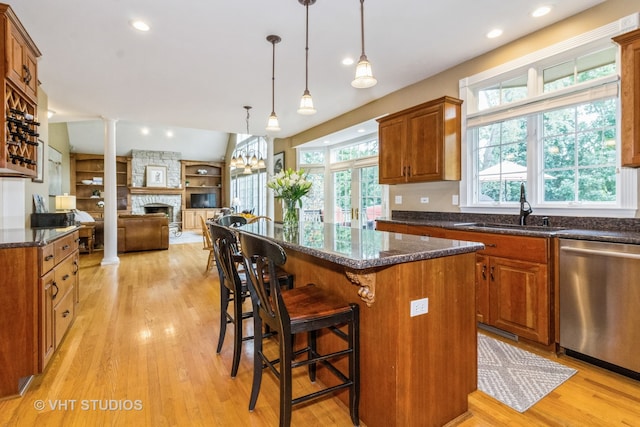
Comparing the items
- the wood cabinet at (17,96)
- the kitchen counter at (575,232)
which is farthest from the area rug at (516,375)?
the wood cabinet at (17,96)

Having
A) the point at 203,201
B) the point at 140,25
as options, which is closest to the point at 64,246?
the point at 140,25

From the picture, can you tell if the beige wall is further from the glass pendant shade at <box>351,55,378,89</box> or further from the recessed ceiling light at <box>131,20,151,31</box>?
the recessed ceiling light at <box>131,20,151,31</box>

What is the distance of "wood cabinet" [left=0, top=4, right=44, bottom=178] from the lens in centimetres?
215

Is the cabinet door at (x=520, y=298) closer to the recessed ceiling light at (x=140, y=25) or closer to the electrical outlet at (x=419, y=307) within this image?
the electrical outlet at (x=419, y=307)

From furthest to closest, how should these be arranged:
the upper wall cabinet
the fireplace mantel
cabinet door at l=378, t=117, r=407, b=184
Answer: the fireplace mantel, cabinet door at l=378, t=117, r=407, b=184, the upper wall cabinet

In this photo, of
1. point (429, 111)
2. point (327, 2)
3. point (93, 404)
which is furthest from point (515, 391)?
point (327, 2)

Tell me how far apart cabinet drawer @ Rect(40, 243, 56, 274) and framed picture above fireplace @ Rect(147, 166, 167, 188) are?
1085 centimetres

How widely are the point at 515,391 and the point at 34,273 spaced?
3024mm

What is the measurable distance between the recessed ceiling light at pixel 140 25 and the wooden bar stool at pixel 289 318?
238cm

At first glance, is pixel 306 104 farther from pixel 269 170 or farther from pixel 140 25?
pixel 269 170

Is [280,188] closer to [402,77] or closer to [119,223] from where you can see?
[402,77]

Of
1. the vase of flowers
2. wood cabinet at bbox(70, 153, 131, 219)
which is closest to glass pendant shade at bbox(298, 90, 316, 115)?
the vase of flowers

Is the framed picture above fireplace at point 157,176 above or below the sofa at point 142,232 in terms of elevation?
above

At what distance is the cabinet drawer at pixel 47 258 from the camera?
204 centimetres
